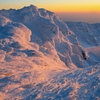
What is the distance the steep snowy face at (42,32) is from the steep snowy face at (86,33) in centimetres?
1967

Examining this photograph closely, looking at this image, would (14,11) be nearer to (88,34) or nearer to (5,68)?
(5,68)

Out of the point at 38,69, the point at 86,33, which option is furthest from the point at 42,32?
the point at 86,33

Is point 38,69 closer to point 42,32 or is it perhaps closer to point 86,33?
point 42,32

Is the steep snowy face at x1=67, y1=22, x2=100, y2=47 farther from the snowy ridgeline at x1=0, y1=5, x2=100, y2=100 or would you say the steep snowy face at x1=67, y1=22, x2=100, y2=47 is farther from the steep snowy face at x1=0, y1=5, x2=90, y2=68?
the snowy ridgeline at x1=0, y1=5, x2=100, y2=100

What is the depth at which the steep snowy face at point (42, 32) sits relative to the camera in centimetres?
2890

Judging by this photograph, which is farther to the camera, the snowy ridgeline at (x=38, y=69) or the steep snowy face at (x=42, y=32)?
the steep snowy face at (x=42, y=32)

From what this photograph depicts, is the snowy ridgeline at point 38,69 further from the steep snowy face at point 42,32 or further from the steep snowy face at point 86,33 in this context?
the steep snowy face at point 86,33

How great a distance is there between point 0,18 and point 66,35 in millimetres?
12930

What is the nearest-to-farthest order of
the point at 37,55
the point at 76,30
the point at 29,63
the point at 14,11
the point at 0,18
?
the point at 29,63 → the point at 37,55 → the point at 0,18 → the point at 14,11 → the point at 76,30

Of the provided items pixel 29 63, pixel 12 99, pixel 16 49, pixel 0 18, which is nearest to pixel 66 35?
pixel 0 18

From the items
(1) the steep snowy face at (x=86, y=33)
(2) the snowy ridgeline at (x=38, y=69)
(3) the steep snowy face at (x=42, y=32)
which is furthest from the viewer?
(1) the steep snowy face at (x=86, y=33)

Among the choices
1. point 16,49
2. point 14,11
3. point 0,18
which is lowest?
point 16,49

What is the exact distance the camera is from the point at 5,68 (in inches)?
582

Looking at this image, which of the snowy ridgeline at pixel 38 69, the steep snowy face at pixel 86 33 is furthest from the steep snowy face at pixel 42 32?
the steep snowy face at pixel 86 33
